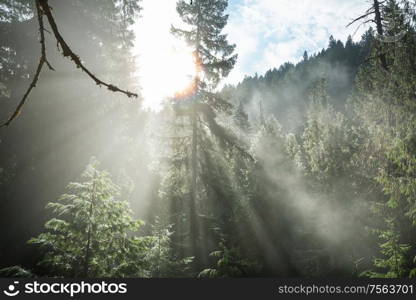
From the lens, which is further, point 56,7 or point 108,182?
point 56,7

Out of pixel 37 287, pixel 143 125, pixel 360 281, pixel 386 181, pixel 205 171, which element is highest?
pixel 143 125

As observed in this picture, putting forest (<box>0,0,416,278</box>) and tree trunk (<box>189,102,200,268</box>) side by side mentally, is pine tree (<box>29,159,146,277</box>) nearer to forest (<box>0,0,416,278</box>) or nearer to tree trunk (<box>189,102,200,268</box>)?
forest (<box>0,0,416,278</box>)

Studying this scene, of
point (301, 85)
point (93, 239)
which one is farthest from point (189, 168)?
point (301, 85)

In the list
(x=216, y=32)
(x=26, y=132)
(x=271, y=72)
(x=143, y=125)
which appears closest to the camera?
(x=26, y=132)

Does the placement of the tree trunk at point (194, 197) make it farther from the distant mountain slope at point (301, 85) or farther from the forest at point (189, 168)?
the distant mountain slope at point (301, 85)

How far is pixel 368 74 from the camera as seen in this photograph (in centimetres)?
1041

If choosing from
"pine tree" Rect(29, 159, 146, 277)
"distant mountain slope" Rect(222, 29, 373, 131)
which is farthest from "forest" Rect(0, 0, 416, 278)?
"distant mountain slope" Rect(222, 29, 373, 131)

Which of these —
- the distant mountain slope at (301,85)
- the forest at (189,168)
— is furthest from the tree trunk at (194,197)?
the distant mountain slope at (301,85)

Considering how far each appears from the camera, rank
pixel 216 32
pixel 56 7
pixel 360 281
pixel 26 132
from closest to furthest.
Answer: pixel 360 281 → pixel 26 132 → pixel 56 7 → pixel 216 32

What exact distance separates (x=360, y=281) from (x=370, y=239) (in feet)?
30.3

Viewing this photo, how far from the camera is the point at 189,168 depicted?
15664 mm

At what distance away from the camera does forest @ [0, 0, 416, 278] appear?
24.5 ft

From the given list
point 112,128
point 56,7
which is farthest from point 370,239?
point 56,7

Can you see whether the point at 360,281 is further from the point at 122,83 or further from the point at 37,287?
the point at 122,83
